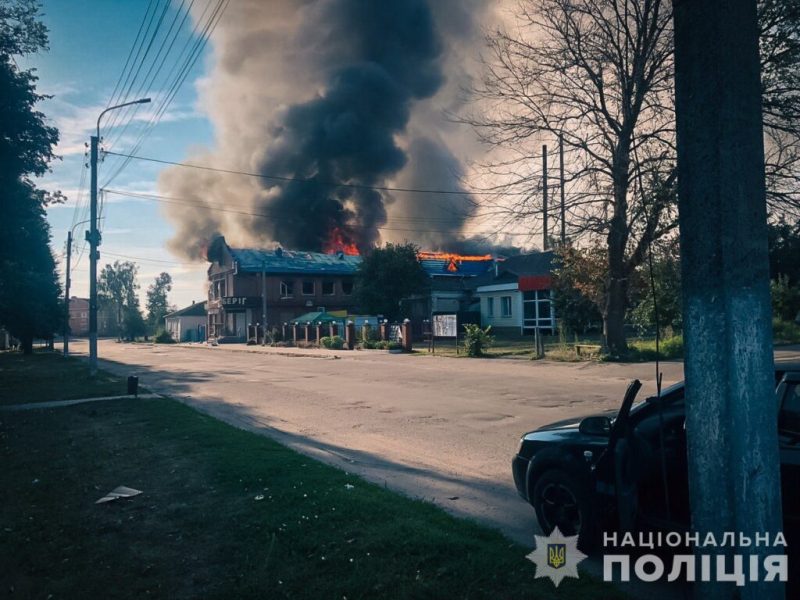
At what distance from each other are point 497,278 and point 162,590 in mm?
38659

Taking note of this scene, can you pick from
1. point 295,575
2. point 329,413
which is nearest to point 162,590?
point 295,575

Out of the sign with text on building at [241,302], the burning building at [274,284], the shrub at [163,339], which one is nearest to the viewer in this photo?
the sign with text on building at [241,302]

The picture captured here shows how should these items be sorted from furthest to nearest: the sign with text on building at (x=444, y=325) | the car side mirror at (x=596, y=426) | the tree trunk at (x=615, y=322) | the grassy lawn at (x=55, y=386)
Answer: the sign with text on building at (x=444, y=325), the tree trunk at (x=615, y=322), the grassy lawn at (x=55, y=386), the car side mirror at (x=596, y=426)

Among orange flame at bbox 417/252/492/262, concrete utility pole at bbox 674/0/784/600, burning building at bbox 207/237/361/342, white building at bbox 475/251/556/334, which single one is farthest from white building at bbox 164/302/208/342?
concrete utility pole at bbox 674/0/784/600

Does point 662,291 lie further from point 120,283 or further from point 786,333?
point 120,283

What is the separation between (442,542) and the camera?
13.5 feet

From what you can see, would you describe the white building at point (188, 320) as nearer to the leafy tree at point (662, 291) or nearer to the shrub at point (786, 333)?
the leafy tree at point (662, 291)

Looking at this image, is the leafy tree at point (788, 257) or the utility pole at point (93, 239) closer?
→ the utility pole at point (93, 239)

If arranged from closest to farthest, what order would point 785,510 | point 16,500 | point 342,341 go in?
1. point 785,510
2. point 16,500
3. point 342,341

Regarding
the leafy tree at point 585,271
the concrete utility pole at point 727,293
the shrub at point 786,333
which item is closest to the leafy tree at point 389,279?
the leafy tree at point 585,271

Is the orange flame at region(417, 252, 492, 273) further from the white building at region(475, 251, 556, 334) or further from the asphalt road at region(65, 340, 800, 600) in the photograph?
the asphalt road at region(65, 340, 800, 600)

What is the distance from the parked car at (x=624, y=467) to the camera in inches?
134

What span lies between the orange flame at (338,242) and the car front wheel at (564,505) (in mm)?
50089

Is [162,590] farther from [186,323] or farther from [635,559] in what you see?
[186,323]
